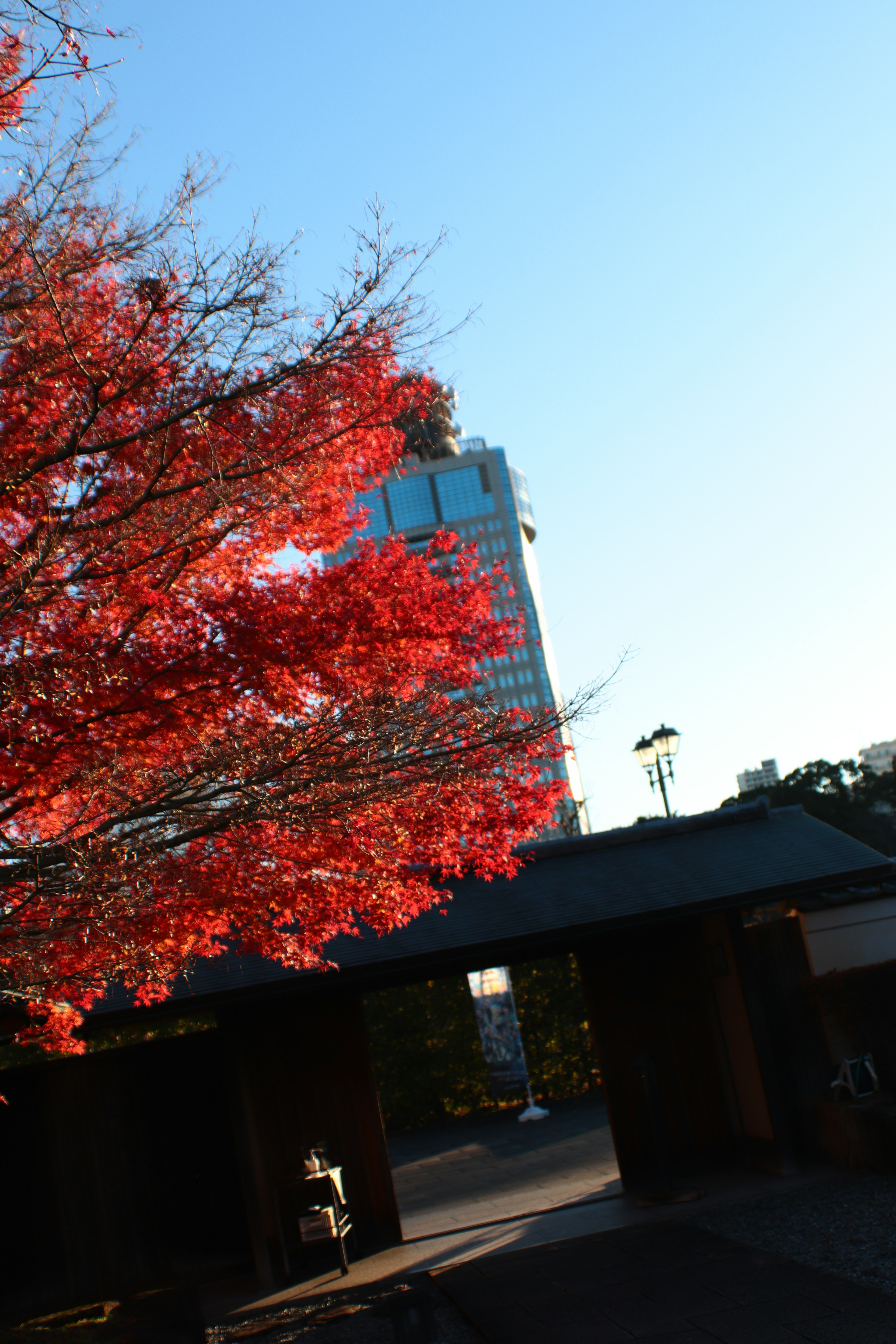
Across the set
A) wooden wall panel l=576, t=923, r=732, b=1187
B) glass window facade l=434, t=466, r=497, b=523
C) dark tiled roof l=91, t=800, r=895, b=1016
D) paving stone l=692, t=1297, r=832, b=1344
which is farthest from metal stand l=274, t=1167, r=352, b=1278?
glass window facade l=434, t=466, r=497, b=523

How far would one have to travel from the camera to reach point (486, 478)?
133875mm

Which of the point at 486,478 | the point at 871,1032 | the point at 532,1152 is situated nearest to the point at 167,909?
the point at 871,1032

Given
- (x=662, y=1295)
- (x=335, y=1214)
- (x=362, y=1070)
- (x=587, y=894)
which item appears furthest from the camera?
(x=362, y=1070)

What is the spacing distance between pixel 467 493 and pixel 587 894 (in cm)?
12714

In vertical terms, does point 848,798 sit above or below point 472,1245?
above

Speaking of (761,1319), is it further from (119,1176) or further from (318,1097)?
(119,1176)

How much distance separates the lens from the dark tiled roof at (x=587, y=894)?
28.1 feet

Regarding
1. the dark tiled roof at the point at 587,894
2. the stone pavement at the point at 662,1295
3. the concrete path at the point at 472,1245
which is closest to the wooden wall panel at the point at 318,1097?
the concrete path at the point at 472,1245

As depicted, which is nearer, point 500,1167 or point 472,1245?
point 472,1245

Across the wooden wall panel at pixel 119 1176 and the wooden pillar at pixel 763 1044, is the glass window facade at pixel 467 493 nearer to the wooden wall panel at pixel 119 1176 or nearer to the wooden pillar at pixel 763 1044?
the wooden pillar at pixel 763 1044

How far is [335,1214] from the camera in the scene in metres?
8.38

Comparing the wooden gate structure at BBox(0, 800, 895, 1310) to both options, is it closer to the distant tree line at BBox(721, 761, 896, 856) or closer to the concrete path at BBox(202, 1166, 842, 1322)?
the concrete path at BBox(202, 1166, 842, 1322)

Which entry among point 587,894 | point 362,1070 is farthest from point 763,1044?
point 362,1070

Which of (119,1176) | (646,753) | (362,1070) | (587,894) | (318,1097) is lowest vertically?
(119,1176)
